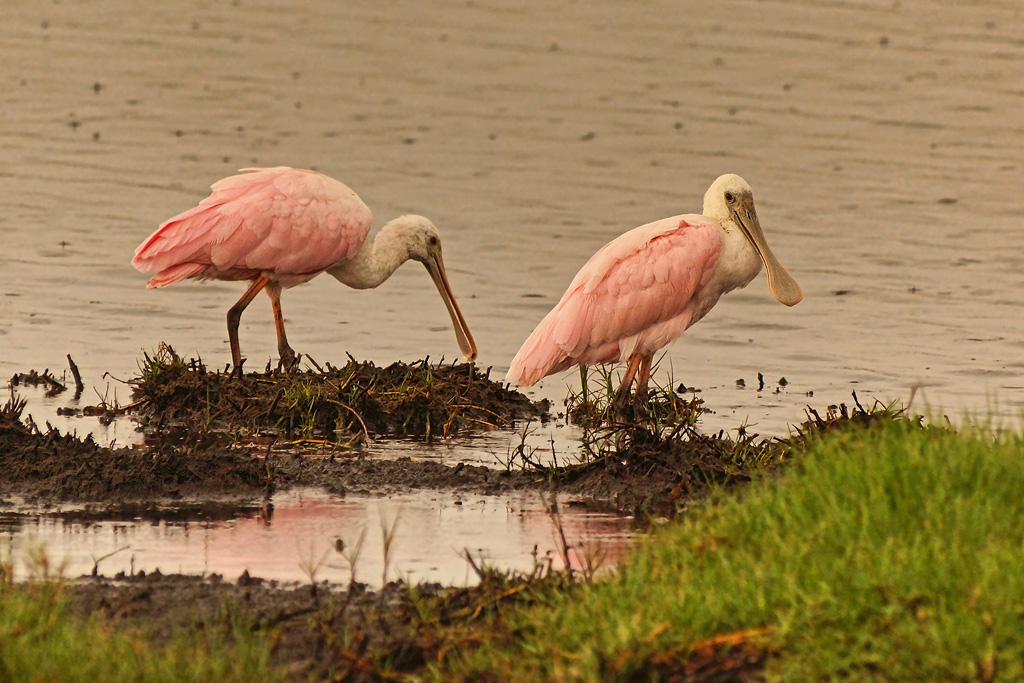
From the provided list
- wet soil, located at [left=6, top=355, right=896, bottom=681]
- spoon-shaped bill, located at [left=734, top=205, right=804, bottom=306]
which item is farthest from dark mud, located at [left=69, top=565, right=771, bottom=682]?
spoon-shaped bill, located at [left=734, top=205, right=804, bottom=306]

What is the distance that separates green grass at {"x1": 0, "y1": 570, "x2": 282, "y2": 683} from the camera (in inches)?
203

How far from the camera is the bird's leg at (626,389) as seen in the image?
33.4 ft

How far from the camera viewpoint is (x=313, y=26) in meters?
27.8

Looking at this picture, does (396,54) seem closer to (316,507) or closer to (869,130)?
(869,130)

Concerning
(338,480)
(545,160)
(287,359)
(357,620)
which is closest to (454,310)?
(287,359)

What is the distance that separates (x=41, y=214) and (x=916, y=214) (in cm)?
866

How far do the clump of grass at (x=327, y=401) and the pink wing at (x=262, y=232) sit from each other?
123 cm

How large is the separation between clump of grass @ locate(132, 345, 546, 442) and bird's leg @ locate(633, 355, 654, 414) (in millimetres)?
855

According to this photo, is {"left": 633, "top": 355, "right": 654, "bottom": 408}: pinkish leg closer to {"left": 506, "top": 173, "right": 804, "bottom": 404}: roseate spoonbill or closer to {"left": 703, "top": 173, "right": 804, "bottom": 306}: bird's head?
{"left": 506, "top": 173, "right": 804, "bottom": 404}: roseate spoonbill

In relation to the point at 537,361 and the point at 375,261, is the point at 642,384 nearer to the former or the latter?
the point at 537,361

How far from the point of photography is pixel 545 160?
20.3m

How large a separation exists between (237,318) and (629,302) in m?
3.03

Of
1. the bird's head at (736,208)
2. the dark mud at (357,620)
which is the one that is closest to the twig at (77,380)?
the bird's head at (736,208)

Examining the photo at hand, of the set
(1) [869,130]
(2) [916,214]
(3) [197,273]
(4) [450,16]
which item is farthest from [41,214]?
(4) [450,16]
